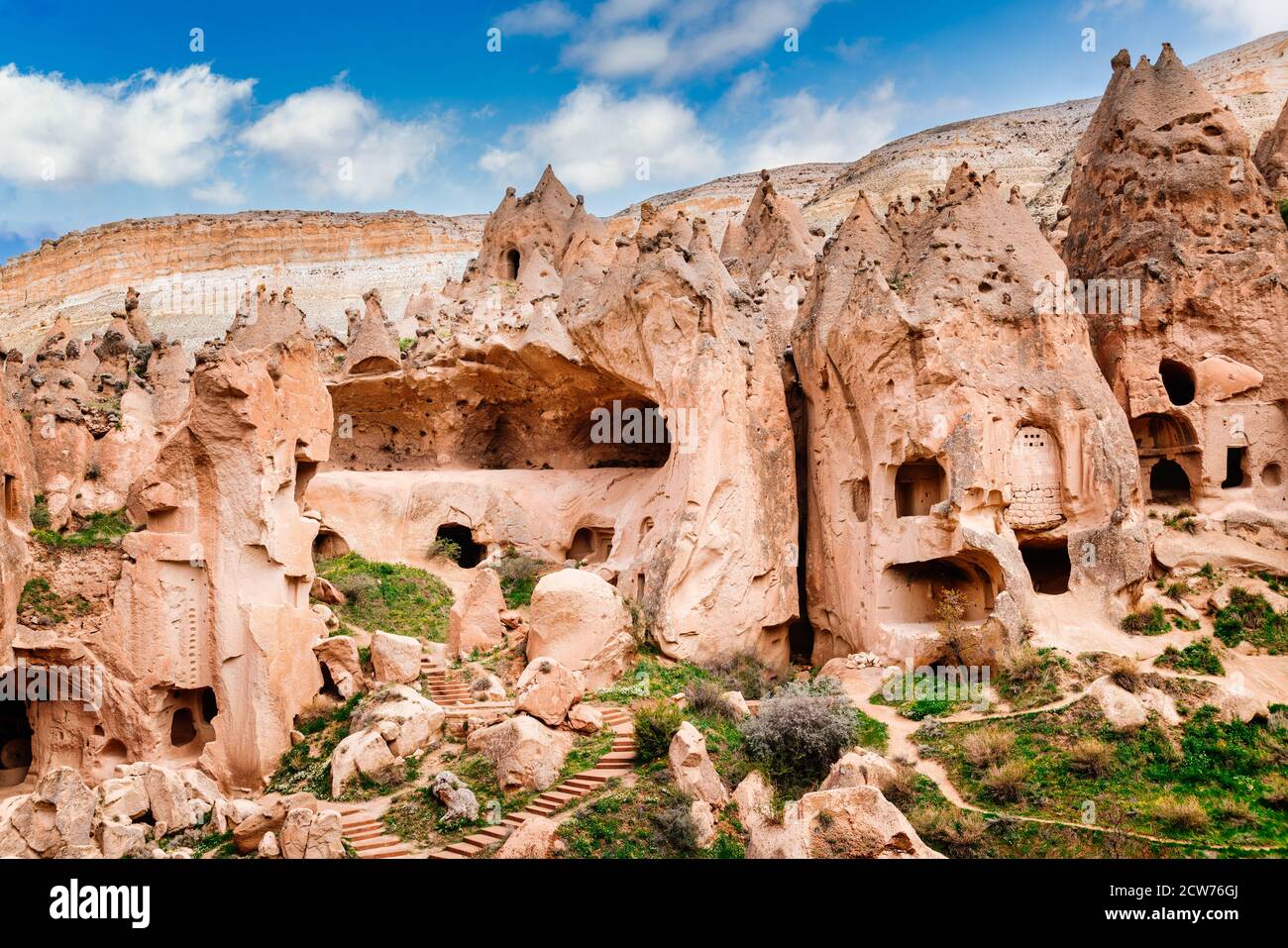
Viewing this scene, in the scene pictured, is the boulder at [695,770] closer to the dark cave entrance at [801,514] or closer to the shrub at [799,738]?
the shrub at [799,738]

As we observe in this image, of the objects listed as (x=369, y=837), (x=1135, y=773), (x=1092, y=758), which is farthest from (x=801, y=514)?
(x=369, y=837)

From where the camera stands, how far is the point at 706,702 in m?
16.4


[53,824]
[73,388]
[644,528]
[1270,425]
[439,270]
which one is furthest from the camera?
[439,270]

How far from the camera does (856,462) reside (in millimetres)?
20531

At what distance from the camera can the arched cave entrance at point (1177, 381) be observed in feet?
68.9

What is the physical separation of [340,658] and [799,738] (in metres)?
7.94

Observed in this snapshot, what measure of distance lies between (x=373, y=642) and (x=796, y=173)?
54124 mm

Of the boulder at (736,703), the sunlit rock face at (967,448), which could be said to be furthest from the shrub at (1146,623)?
the boulder at (736,703)

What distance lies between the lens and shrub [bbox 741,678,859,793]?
46.8ft

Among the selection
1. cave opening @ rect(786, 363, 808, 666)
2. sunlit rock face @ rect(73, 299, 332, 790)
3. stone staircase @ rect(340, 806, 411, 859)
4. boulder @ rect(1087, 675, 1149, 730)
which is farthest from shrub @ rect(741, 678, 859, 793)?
sunlit rock face @ rect(73, 299, 332, 790)

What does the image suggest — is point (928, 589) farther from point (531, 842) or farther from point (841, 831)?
point (531, 842)

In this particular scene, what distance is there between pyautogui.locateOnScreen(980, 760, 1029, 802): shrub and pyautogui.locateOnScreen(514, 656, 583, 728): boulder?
6017 mm

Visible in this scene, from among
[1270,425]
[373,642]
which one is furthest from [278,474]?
[1270,425]

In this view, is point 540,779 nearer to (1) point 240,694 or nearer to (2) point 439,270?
(1) point 240,694
